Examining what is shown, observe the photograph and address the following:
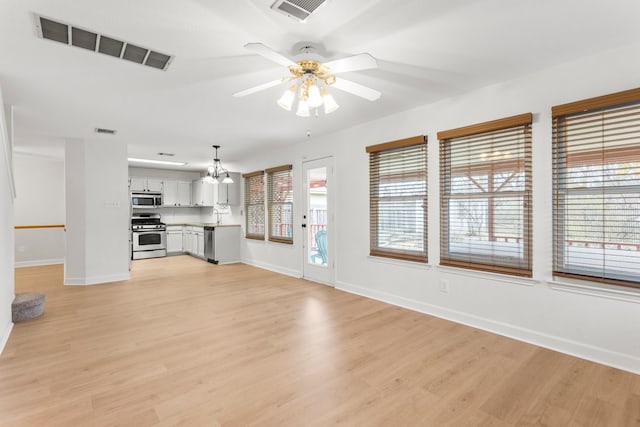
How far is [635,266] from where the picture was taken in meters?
2.36

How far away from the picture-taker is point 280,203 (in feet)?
20.2

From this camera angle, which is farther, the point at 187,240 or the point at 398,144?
the point at 187,240

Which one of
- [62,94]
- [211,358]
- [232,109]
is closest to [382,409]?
[211,358]

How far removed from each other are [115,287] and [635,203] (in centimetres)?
637

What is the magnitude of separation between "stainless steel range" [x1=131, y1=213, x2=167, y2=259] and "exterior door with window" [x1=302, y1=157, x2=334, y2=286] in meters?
4.66

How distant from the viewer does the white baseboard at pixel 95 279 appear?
515 centimetres

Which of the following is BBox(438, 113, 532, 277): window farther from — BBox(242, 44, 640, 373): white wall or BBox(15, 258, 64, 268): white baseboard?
BBox(15, 258, 64, 268): white baseboard

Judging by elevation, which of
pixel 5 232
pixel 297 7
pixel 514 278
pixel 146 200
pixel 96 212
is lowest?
pixel 514 278

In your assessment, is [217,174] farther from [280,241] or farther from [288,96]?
[288,96]

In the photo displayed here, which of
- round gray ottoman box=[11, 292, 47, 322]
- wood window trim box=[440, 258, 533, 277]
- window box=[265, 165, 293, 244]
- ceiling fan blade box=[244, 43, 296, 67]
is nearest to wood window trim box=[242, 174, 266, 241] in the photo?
window box=[265, 165, 293, 244]

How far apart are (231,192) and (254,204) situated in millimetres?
806

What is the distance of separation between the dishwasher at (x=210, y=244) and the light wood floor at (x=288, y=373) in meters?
3.22

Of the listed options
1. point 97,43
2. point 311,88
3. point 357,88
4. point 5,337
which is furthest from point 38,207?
point 357,88

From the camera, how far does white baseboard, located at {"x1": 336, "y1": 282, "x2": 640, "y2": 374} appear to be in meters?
2.40
